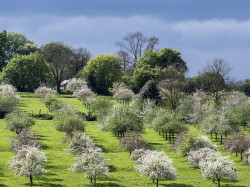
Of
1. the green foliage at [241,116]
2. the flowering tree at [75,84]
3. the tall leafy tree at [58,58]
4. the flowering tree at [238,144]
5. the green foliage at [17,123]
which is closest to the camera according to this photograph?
the flowering tree at [238,144]

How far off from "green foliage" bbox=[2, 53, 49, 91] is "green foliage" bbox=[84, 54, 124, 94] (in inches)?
675

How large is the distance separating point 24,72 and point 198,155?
9421 cm

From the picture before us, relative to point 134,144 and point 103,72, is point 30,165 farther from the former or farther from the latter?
point 103,72

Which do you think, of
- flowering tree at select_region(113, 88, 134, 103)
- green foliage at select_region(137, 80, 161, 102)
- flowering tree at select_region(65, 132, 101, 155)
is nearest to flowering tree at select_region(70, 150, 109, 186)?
flowering tree at select_region(65, 132, 101, 155)

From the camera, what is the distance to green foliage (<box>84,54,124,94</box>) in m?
147

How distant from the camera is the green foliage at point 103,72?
147 m

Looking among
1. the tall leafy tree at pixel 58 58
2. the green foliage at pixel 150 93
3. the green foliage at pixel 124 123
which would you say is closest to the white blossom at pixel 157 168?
the green foliage at pixel 124 123

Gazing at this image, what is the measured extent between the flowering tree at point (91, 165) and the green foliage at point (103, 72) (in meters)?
94.4

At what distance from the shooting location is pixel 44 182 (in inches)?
2035

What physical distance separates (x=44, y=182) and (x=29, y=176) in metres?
2.29

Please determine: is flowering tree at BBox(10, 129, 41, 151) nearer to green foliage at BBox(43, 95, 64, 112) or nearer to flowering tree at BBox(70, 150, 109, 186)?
flowering tree at BBox(70, 150, 109, 186)

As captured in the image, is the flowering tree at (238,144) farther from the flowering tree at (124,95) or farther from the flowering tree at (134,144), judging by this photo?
the flowering tree at (124,95)

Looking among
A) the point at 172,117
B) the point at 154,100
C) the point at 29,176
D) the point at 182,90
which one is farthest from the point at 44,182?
the point at 182,90

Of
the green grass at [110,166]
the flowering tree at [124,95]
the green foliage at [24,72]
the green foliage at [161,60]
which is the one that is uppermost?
the green foliage at [161,60]
